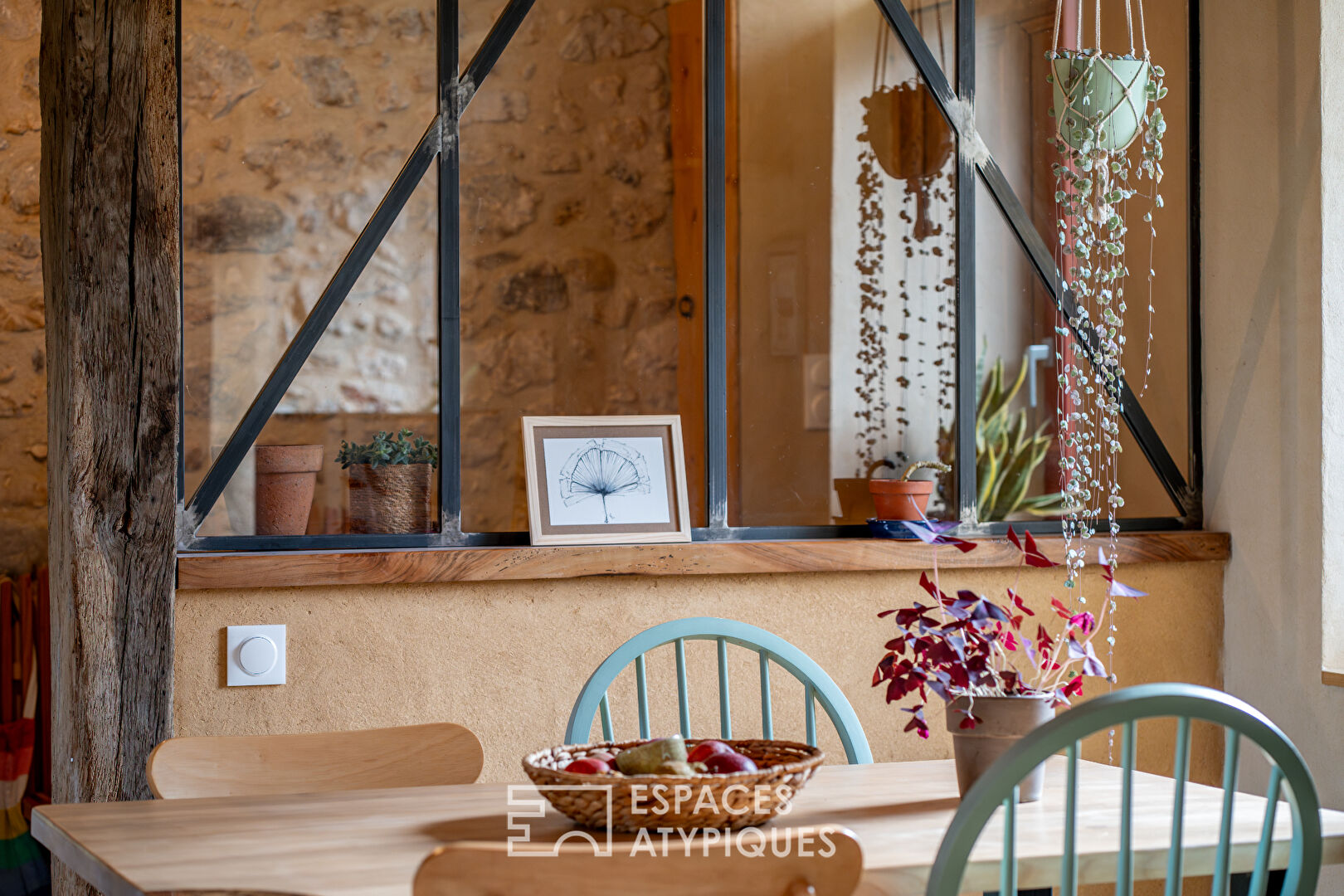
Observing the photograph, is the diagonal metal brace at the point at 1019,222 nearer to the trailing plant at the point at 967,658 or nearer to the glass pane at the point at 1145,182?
the glass pane at the point at 1145,182

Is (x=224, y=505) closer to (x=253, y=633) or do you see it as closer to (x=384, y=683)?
(x=253, y=633)

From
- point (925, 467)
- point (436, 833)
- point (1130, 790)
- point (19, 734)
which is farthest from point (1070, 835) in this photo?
point (19, 734)

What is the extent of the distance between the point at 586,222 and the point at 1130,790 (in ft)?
8.84

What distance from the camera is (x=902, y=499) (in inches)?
119

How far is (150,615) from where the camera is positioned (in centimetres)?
232

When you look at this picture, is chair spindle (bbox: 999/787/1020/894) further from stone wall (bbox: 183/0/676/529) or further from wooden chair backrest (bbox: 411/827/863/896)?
stone wall (bbox: 183/0/676/529)

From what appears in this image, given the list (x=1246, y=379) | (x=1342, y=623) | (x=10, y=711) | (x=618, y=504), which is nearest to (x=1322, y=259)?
(x=1246, y=379)

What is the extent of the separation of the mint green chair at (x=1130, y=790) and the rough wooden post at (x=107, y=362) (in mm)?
1592

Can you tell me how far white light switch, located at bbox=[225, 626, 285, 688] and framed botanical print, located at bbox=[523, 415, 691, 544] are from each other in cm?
57

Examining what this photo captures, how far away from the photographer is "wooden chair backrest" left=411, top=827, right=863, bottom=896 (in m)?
1.03

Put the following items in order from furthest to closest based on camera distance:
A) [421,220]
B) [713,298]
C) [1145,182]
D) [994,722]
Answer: [421,220] < [1145,182] < [713,298] < [994,722]

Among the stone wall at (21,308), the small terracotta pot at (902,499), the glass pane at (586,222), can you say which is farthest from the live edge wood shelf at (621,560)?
the stone wall at (21,308)

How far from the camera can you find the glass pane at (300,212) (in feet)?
9.27

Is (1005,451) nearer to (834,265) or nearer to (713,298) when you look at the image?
(834,265)
